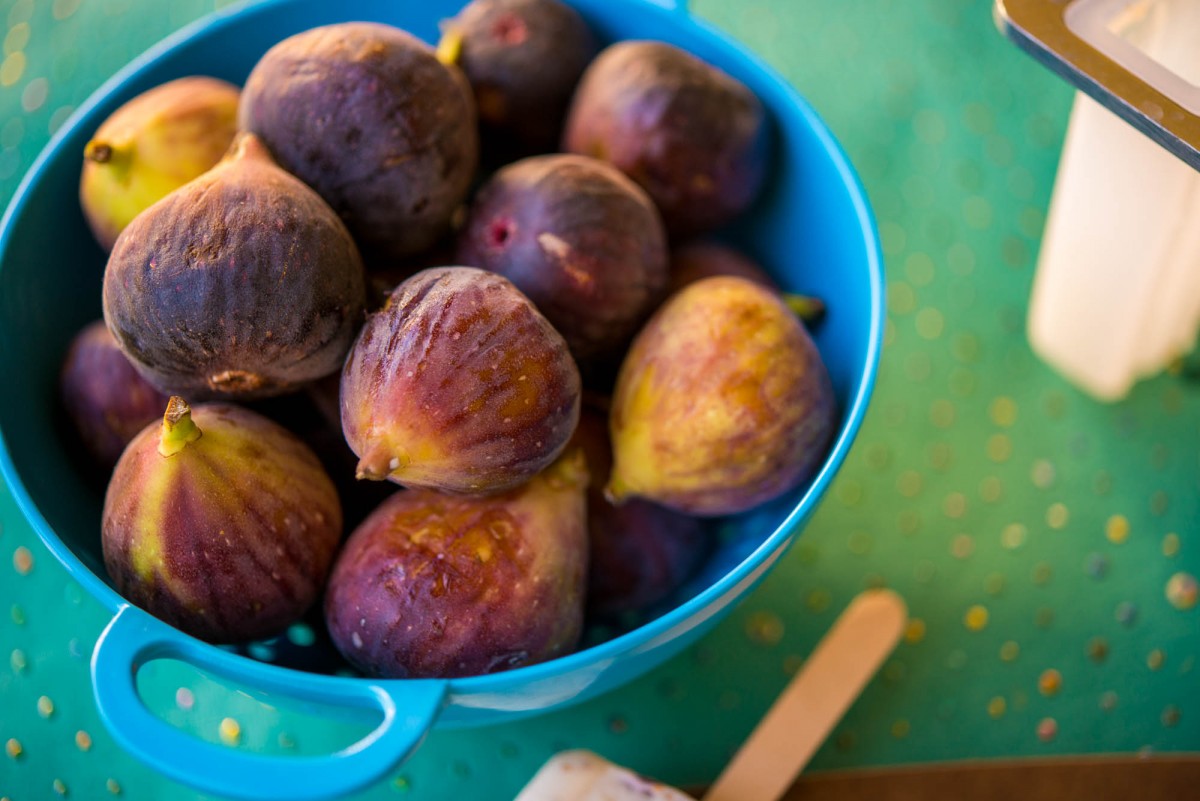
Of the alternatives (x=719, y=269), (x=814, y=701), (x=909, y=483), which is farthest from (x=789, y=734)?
(x=719, y=269)

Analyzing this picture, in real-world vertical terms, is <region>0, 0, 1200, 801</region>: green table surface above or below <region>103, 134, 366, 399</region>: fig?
below

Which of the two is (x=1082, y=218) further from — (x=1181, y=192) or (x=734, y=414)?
(x=734, y=414)

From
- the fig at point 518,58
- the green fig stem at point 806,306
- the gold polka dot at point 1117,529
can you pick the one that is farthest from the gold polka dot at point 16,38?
the gold polka dot at point 1117,529

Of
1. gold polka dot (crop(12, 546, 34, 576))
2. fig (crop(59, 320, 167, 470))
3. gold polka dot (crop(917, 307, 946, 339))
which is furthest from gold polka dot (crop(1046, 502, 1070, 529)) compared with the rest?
gold polka dot (crop(12, 546, 34, 576))

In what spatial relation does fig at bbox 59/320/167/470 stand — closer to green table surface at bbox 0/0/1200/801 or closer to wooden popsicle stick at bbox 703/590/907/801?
green table surface at bbox 0/0/1200/801

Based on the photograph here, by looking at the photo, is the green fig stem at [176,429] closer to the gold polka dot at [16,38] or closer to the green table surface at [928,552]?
the green table surface at [928,552]

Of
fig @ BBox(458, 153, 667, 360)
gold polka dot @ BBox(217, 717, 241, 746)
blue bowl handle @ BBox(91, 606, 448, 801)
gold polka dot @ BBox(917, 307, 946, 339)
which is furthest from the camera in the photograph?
gold polka dot @ BBox(917, 307, 946, 339)
